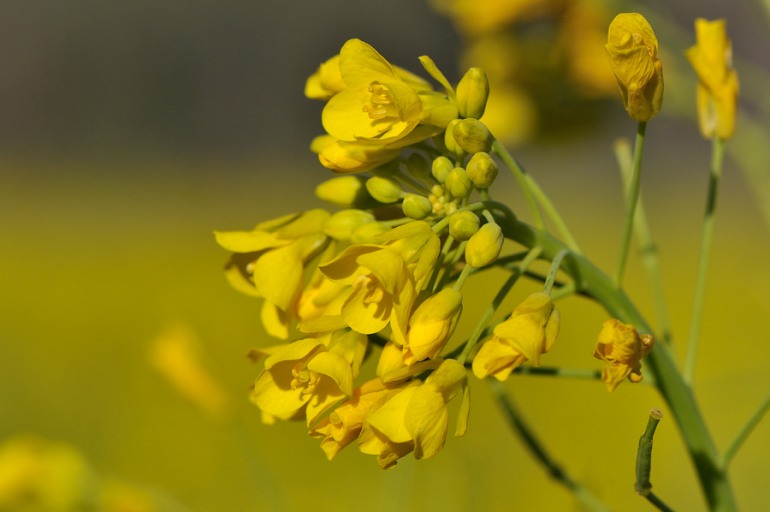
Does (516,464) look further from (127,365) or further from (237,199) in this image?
(237,199)

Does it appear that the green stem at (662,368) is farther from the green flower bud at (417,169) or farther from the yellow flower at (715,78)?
the yellow flower at (715,78)

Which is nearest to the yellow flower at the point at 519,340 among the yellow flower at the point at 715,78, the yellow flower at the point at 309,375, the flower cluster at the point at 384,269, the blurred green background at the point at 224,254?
the flower cluster at the point at 384,269

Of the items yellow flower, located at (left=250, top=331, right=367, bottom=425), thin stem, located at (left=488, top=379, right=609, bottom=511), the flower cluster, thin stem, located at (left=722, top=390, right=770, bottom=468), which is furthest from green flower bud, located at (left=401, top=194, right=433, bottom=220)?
thin stem, located at (left=722, top=390, right=770, bottom=468)

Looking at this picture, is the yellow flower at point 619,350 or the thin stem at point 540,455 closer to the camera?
the yellow flower at point 619,350

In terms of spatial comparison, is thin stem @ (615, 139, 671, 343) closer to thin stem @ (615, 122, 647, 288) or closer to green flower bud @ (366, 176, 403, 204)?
thin stem @ (615, 122, 647, 288)

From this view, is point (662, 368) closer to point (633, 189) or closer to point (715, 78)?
point (633, 189)
